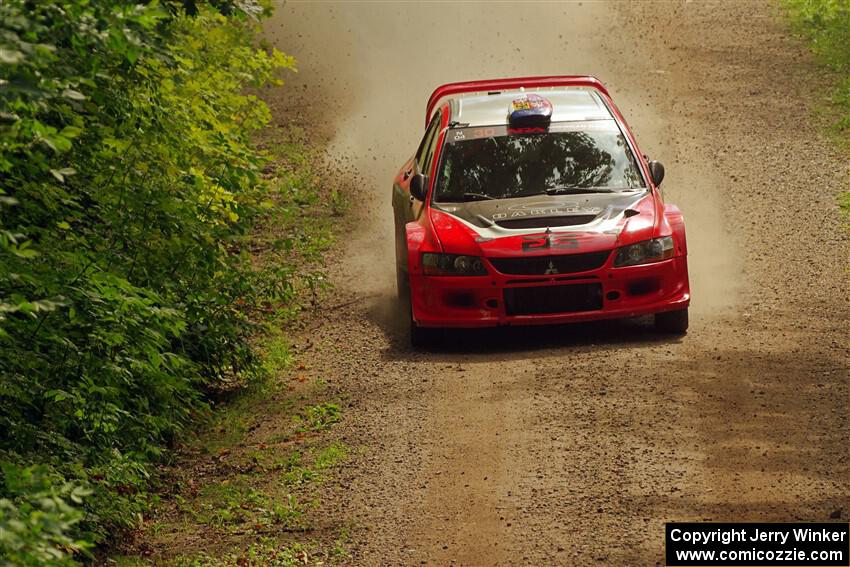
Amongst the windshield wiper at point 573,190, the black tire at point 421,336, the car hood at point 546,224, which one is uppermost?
the windshield wiper at point 573,190

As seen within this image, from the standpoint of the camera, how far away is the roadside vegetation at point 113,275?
5.37m

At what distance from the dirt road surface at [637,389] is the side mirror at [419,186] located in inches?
51.9

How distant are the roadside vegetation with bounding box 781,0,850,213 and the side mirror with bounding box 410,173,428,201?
10507mm

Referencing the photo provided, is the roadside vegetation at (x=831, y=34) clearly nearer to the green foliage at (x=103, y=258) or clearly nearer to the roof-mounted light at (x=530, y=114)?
the roof-mounted light at (x=530, y=114)

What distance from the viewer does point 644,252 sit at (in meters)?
11.1

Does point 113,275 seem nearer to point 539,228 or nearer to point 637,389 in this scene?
point 637,389

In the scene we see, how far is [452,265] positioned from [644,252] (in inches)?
61.4

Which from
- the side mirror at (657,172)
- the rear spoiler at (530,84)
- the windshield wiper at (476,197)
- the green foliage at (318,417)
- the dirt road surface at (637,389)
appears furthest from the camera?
the rear spoiler at (530,84)

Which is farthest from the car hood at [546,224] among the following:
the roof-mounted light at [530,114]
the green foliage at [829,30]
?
the green foliage at [829,30]

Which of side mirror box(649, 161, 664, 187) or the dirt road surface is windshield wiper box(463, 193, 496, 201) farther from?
side mirror box(649, 161, 664, 187)

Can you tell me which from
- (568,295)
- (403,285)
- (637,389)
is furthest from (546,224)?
(637,389)

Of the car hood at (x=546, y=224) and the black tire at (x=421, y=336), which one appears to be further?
the black tire at (x=421, y=336)

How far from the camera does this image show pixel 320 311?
46.3ft

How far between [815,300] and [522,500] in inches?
225
